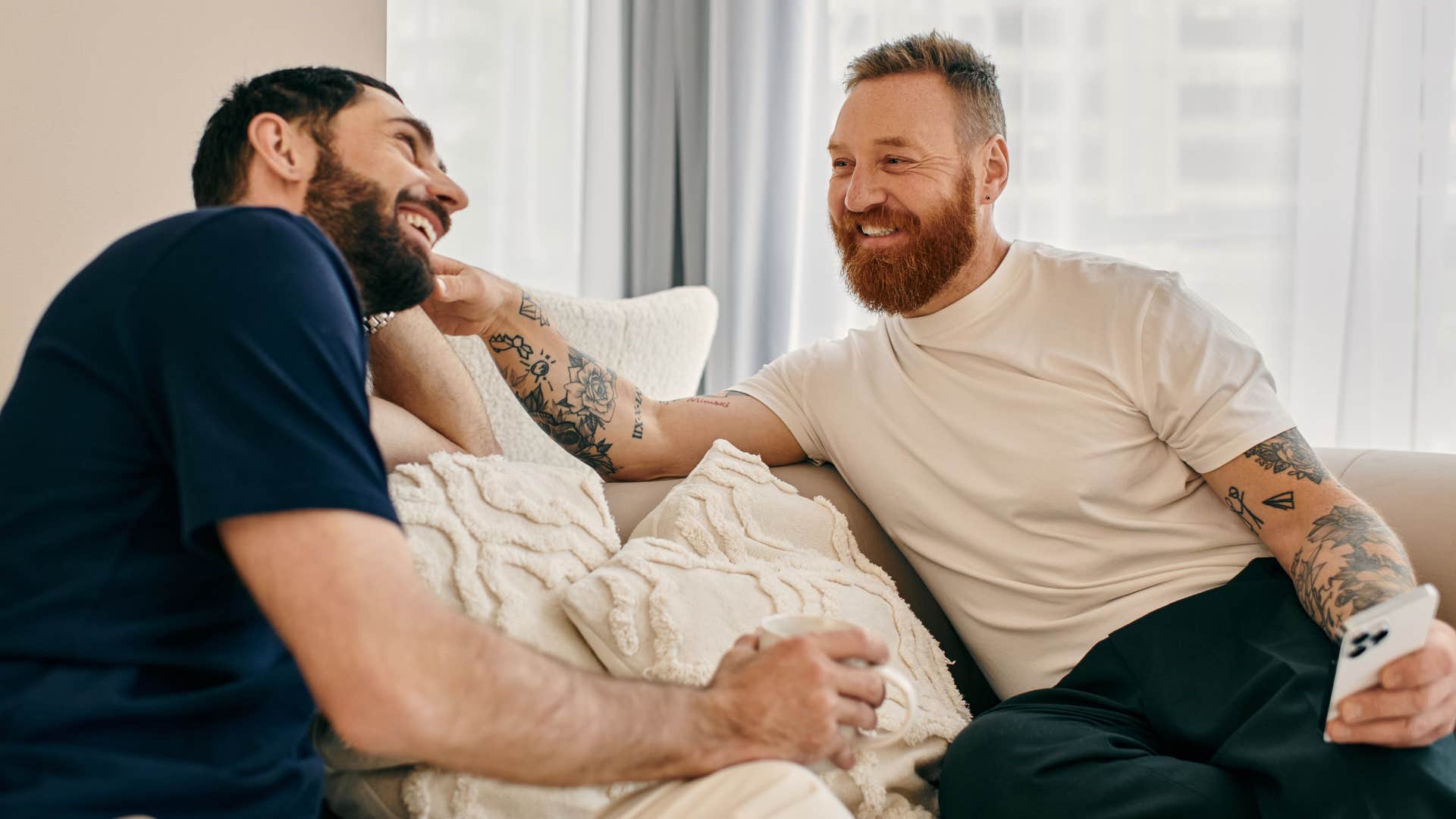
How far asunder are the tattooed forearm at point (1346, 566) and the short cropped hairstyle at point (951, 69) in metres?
0.81

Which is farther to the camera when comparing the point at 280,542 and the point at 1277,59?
the point at 1277,59

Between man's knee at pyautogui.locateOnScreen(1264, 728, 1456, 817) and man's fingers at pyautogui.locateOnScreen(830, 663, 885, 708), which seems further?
man's knee at pyautogui.locateOnScreen(1264, 728, 1456, 817)

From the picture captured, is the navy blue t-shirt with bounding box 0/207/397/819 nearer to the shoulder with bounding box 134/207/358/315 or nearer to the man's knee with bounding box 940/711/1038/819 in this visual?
the shoulder with bounding box 134/207/358/315

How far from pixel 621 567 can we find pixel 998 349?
2.23 ft

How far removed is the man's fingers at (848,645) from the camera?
866mm

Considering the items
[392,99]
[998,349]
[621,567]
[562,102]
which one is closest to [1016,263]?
[998,349]

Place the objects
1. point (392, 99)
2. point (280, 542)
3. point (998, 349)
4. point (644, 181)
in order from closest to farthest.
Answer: point (280, 542)
point (392, 99)
point (998, 349)
point (644, 181)

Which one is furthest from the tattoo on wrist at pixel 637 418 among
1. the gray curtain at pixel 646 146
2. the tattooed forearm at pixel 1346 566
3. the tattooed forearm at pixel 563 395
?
the gray curtain at pixel 646 146

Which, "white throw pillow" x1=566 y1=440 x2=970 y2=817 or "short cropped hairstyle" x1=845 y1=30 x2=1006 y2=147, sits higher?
"short cropped hairstyle" x1=845 y1=30 x2=1006 y2=147

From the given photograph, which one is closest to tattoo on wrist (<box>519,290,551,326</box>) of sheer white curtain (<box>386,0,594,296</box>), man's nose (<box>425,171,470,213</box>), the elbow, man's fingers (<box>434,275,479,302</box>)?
man's fingers (<box>434,275,479,302</box>)

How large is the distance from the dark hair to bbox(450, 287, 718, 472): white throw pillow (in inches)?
22.8

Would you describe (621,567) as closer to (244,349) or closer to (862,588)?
(862,588)

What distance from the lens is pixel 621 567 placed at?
1229mm

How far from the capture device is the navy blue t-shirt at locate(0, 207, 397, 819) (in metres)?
0.71
